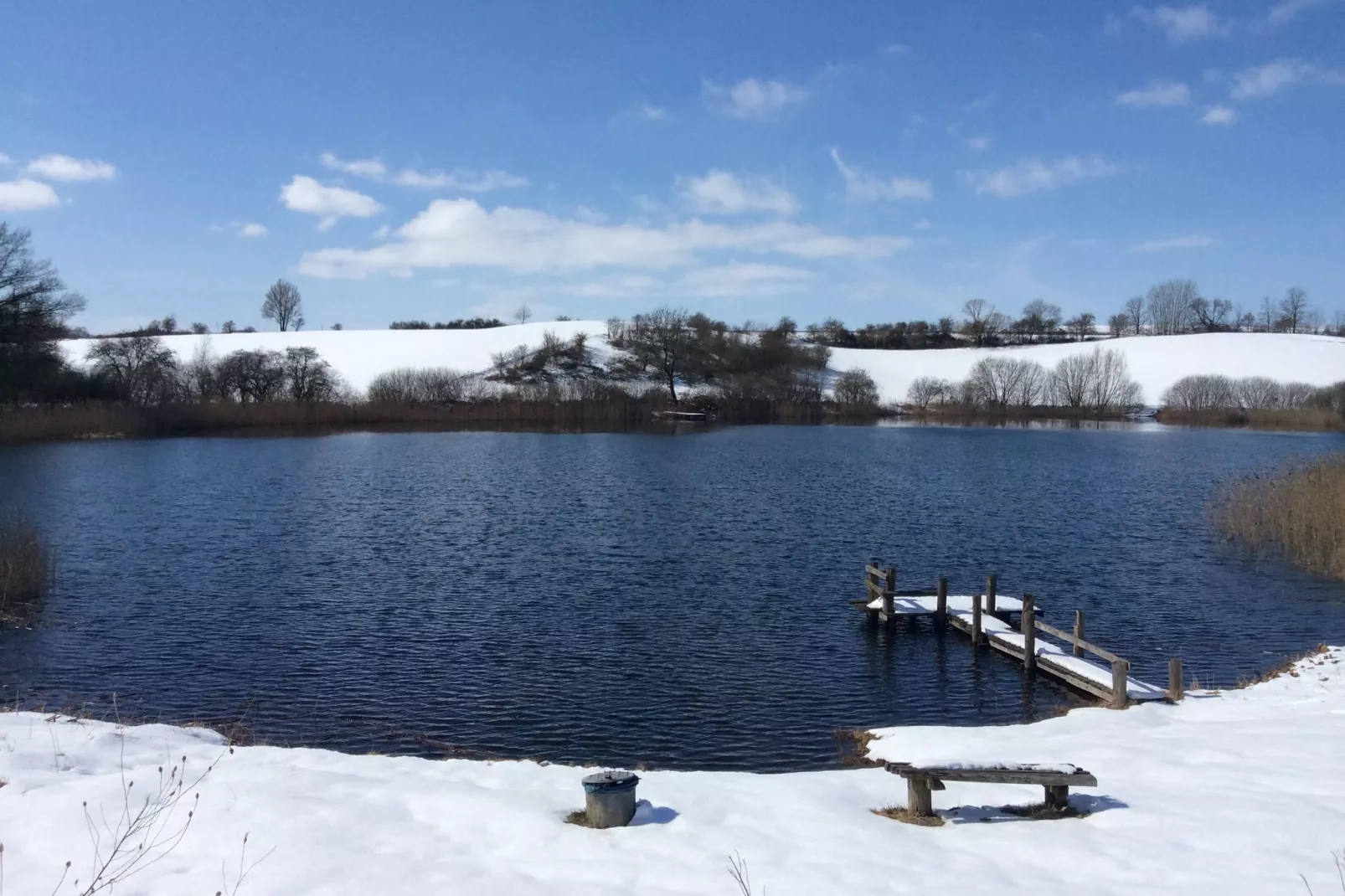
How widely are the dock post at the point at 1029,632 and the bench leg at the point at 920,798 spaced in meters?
8.51

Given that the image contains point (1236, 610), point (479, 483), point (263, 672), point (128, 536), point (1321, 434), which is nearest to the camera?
point (263, 672)

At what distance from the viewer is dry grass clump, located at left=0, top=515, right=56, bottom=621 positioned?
19.3m

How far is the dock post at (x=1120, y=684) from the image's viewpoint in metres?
13.4

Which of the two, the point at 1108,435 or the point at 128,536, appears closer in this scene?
the point at 128,536

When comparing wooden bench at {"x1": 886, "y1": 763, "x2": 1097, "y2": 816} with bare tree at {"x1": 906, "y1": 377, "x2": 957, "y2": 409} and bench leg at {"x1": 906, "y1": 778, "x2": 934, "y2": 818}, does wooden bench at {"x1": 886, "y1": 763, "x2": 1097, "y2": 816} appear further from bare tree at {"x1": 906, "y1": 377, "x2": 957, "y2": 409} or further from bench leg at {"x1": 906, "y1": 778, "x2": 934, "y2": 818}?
bare tree at {"x1": 906, "y1": 377, "x2": 957, "y2": 409}

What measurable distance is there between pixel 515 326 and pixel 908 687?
104754 mm

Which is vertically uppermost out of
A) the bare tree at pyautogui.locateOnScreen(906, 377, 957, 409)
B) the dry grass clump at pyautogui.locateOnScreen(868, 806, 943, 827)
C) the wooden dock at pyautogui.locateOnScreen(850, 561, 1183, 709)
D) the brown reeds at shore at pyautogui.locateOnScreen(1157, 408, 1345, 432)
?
the bare tree at pyautogui.locateOnScreen(906, 377, 957, 409)

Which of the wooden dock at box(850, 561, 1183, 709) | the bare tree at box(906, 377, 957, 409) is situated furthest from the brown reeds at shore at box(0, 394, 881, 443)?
the wooden dock at box(850, 561, 1183, 709)

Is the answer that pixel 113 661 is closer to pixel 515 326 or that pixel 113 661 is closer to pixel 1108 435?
pixel 1108 435

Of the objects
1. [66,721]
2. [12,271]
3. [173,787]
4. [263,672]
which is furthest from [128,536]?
[12,271]

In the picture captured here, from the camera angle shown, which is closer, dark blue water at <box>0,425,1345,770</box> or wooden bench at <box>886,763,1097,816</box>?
wooden bench at <box>886,763,1097,816</box>

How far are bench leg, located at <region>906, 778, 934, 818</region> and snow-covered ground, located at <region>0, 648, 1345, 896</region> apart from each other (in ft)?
0.65

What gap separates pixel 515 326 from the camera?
116312 millimetres

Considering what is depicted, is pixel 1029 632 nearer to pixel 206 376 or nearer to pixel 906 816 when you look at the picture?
pixel 906 816
